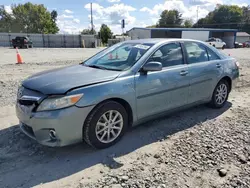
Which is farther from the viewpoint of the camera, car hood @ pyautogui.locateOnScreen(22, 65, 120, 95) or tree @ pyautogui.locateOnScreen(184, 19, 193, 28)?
tree @ pyautogui.locateOnScreen(184, 19, 193, 28)

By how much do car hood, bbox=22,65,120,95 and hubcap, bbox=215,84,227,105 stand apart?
103 inches

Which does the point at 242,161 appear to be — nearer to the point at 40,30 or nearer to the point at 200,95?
the point at 200,95

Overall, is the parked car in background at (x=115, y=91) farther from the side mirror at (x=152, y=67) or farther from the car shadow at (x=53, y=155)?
the car shadow at (x=53, y=155)

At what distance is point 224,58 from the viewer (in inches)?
188

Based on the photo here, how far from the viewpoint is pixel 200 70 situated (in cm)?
413

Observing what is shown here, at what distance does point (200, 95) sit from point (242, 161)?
1660 mm

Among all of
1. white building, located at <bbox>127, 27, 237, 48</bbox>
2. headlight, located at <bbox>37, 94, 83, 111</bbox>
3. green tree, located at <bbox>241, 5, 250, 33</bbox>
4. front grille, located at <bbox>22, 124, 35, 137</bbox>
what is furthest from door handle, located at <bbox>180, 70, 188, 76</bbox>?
green tree, located at <bbox>241, 5, 250, 33</bbox>

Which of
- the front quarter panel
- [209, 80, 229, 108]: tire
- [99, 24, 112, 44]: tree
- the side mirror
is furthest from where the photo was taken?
[99, 24, 112, 44]: tree

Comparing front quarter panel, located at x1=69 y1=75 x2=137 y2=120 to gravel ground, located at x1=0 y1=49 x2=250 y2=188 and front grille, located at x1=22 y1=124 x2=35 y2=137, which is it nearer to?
gravel ground, located at x1=0 y1=49 x2=250 y2=188

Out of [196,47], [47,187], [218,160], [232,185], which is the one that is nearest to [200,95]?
[196,47]

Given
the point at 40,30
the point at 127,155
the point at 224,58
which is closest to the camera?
the point at 127,155

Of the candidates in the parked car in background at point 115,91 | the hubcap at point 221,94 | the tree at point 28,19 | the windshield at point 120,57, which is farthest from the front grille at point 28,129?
the tree at point 28,19

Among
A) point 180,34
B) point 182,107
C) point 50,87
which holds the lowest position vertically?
point 182,107

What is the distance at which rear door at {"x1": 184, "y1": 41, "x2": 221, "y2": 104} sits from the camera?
4055mm
